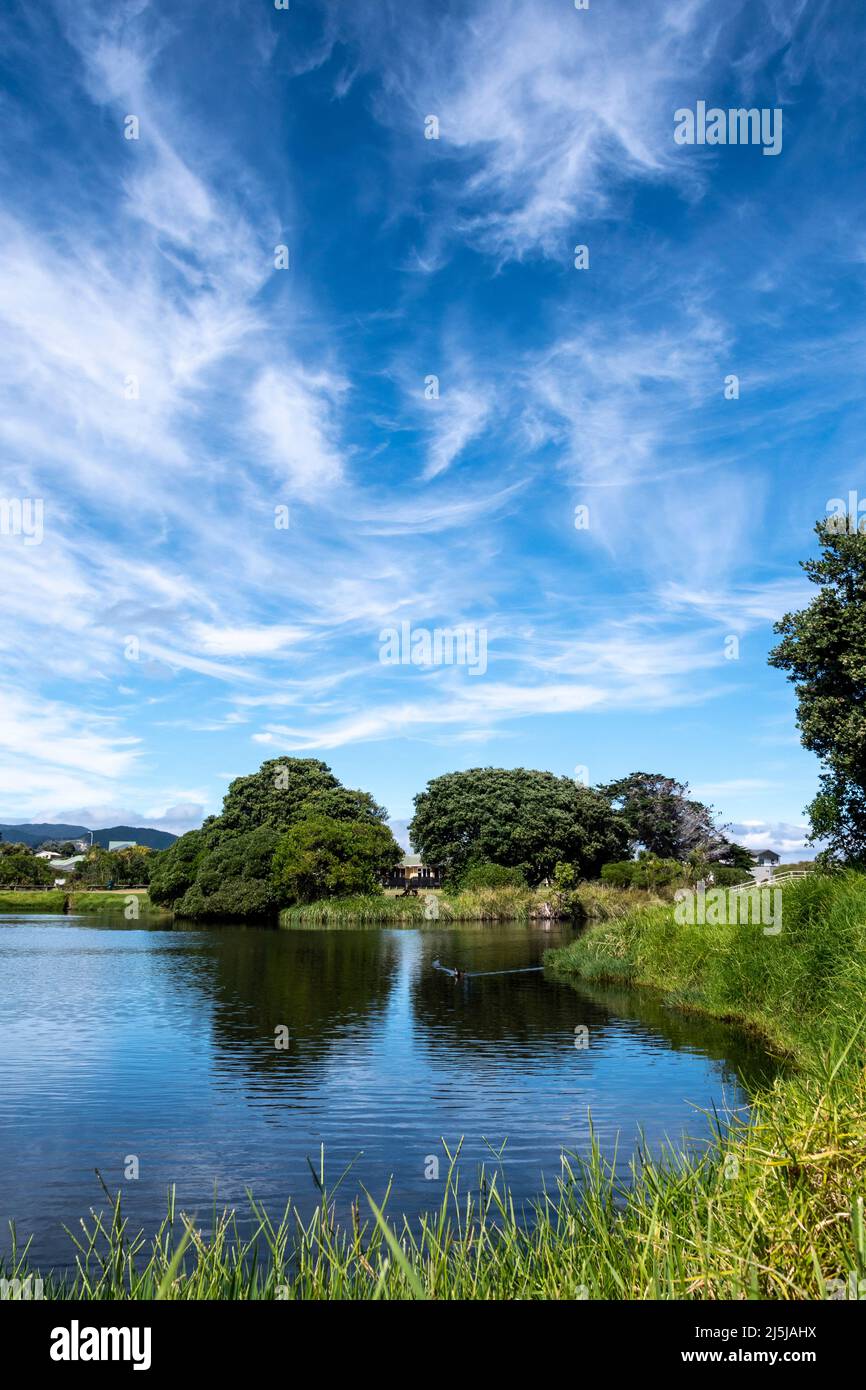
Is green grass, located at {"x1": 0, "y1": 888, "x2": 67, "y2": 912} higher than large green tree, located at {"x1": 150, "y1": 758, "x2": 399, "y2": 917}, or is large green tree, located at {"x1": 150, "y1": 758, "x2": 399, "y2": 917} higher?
large green tree, located at {"x1": 150, "y1": 758, "x2": 399, "y2": 917}

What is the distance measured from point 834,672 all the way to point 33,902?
84.5 metres

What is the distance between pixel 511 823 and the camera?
82.2 metres

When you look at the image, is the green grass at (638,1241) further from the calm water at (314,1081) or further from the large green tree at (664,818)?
the large green tree at (664,818)

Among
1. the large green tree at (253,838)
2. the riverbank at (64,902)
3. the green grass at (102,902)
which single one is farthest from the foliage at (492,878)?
the riverbank at (64,902)

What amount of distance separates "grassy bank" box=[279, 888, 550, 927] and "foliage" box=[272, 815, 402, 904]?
72.7 inches

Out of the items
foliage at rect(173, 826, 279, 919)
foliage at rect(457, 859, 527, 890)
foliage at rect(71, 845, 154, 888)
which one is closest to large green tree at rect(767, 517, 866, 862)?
foliage at rect(457, 859, 527, 890)

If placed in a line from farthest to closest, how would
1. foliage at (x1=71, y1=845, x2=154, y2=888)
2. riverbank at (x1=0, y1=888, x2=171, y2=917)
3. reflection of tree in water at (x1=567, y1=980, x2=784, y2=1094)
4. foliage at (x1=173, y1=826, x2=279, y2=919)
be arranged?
foliage at (x1=71, y1=845, x2=154, y2=888)
riverbank at (x1=0, y1=888, x2=171, y2=917)
foliage at (x1=173, y1=826, x2=279, y2=919)
reflection of tree in water at (x1=567, y1=980, x2=784, y2=1094)

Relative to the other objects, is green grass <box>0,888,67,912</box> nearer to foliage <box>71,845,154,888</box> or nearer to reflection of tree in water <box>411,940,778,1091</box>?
foliage <box>71,845,154,888</box>

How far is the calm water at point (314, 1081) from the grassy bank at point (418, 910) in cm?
2951

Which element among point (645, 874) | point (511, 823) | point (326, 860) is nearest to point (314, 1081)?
point (326, 860)

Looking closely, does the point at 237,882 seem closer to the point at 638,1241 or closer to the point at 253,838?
the point at 253,838

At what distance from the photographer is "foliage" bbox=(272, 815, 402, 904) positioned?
72938mm
